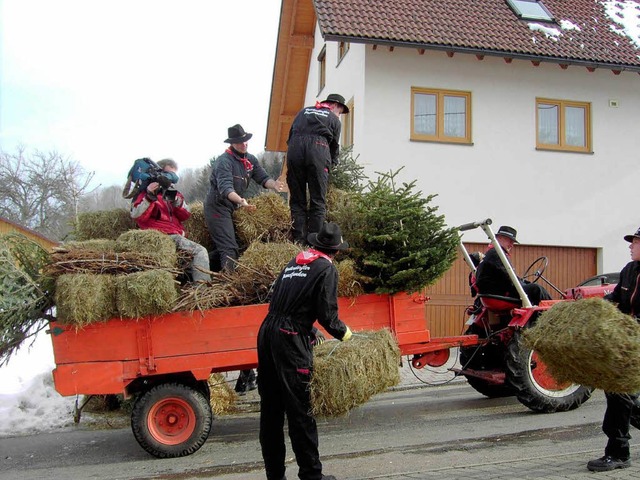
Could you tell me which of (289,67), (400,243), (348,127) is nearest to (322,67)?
(289,67)

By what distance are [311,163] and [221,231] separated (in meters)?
1.21

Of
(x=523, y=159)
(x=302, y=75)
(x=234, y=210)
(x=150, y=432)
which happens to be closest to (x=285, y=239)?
(x=234, y=210)

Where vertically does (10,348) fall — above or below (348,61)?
below

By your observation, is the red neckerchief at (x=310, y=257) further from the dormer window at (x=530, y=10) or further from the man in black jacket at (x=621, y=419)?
the dormer window at (x=530, y=10)

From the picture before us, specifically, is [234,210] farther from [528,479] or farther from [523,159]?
[523,159]

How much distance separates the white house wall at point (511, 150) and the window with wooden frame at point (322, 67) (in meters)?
3.11

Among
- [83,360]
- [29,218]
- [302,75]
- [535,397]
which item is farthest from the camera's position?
[29,218]

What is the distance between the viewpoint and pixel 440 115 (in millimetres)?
14766

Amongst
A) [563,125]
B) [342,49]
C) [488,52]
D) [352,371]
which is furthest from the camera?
[342,49]

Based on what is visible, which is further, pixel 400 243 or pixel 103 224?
pixel 103 224

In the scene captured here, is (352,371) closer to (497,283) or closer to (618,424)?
(618,424)

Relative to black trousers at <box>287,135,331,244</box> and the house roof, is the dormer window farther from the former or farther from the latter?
black trousers at <box>287,135,331,244</box>

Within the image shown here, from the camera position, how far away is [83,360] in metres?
6.16

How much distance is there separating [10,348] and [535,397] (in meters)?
5.20
